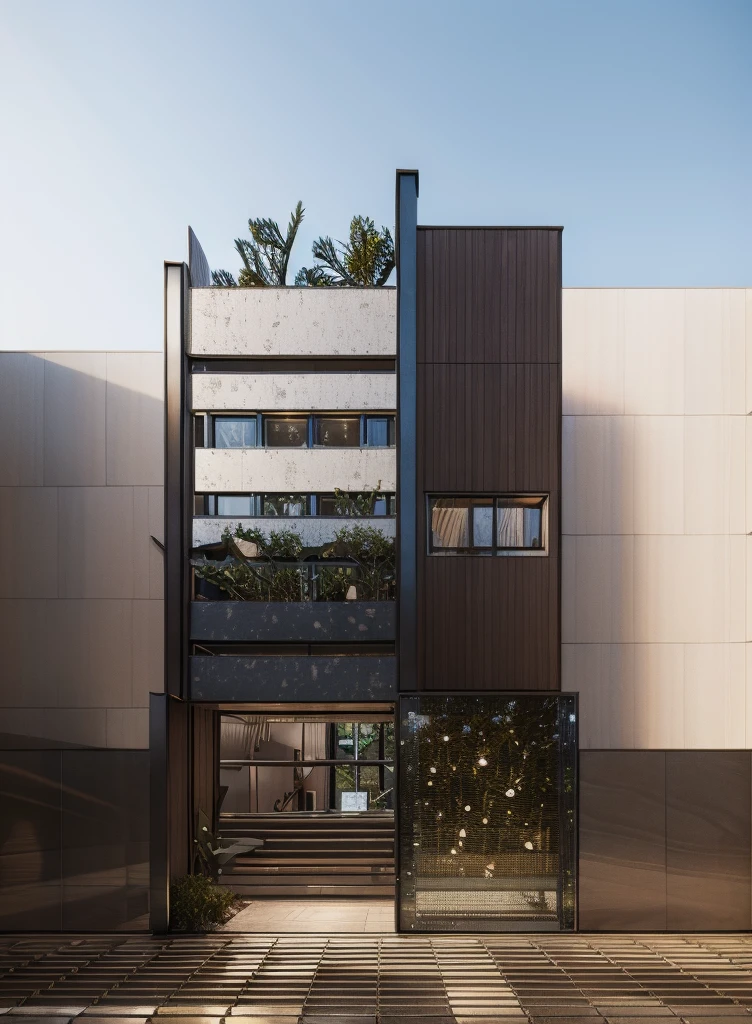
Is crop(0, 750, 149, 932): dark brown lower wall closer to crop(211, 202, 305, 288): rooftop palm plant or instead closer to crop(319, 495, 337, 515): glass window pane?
crop(319, 495, 337, 515): glass window pane

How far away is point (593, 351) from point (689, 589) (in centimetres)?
335

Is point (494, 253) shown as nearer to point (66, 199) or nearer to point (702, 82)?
point (702, 82)

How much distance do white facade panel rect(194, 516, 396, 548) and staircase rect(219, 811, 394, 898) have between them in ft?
16.9

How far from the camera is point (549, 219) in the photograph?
10.7 m

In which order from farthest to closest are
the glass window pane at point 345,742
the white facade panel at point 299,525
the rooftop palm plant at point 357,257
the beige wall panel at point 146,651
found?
the glass window pane at point 345,742, the rooftop palm plant at point 357,257, the white facade panel at point 299,525, the beige wall panel at point 146,651

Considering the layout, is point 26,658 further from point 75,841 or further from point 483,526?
point 483,526

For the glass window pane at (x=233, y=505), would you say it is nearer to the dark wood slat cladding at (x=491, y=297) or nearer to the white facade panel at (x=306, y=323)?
the white facade panel at (x=306, y=323)

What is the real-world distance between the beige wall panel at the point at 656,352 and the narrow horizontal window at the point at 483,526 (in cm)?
200

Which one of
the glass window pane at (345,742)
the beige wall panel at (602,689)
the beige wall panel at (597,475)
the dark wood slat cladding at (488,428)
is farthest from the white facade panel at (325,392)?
the glass window pane at (345,742)

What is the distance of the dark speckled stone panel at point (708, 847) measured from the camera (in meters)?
10.0

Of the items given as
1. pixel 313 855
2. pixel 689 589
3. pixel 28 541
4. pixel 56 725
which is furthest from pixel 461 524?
pixel 313 855

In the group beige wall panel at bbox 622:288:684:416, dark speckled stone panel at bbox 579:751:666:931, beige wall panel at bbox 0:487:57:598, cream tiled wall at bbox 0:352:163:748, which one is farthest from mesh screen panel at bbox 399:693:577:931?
beige wall panel at bbox 0:487:57:598

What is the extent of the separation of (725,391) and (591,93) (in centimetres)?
727

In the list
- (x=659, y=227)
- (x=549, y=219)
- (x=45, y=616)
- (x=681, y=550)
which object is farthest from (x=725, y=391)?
(x=45, y=616)
